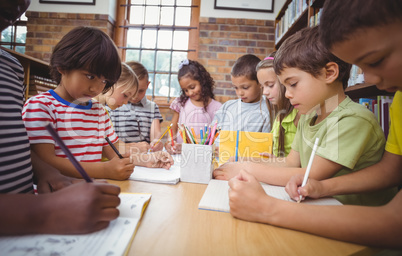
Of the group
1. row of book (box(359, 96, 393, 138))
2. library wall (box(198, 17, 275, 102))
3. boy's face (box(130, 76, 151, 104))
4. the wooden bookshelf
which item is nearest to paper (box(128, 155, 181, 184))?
boy's face (box(130, 76, 151, 104))

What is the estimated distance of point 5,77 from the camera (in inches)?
21.5

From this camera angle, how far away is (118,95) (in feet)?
4.96

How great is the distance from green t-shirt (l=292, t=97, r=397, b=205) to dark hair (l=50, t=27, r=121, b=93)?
0.78 meters

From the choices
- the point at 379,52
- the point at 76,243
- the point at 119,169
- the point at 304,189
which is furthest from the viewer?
the point at 119,169

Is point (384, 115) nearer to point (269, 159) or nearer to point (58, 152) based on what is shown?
point (269, 159)

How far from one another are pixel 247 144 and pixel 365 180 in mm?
524

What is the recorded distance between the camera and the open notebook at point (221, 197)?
21.5 inches

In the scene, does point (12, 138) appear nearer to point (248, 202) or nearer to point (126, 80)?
point (248, 202)

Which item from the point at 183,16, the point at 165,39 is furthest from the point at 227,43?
the point at 165,39

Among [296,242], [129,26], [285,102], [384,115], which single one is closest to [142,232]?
[296,242]

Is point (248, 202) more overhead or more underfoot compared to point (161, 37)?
more underfoot

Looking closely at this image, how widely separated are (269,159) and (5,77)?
94 centimetres

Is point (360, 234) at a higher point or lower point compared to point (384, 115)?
lower

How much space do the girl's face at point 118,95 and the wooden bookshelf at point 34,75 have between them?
121cm
